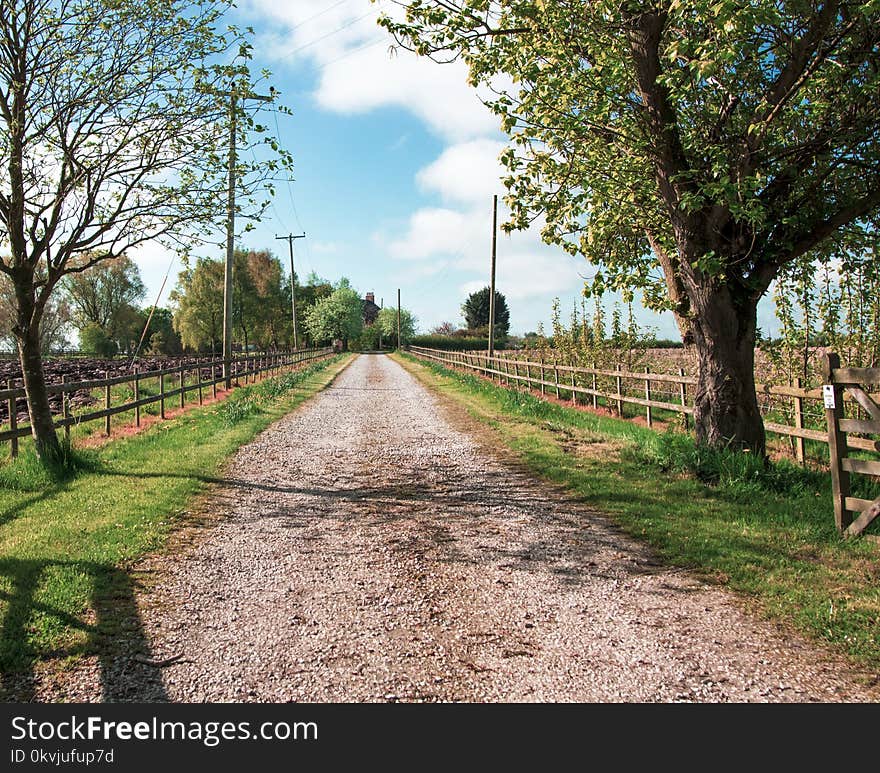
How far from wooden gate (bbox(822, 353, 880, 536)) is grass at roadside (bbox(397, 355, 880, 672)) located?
0.20m

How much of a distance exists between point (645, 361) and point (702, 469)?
10.4m

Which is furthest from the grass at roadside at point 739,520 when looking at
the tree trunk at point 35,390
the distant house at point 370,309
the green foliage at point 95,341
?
the distant house at point 370,309

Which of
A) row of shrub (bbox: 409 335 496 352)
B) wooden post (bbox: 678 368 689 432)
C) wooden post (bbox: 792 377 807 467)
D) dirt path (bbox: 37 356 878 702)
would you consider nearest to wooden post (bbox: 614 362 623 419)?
wooden post (bbox: 678 368 689 432)

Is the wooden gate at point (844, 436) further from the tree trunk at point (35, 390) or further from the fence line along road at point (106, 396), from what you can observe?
the fence line along road at point (106, 396)

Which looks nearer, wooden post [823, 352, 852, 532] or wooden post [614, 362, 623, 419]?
wooden post [823, 352, 852, 532]

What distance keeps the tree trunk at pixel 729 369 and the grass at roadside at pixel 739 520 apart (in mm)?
492

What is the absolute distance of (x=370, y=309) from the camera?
5433 inches

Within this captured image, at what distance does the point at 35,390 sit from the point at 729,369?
9.95 m

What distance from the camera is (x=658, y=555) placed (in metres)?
5.56

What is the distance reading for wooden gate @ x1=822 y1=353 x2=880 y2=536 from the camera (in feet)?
18.3

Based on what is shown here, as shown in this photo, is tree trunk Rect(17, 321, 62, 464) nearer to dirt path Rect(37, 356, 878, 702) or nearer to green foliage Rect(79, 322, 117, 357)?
dirt path Rect(37, 356, 878, 702)

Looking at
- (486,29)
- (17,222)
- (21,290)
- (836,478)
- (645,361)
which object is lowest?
(836,478)

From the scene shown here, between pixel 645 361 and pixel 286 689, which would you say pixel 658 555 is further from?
pixel 645 361
